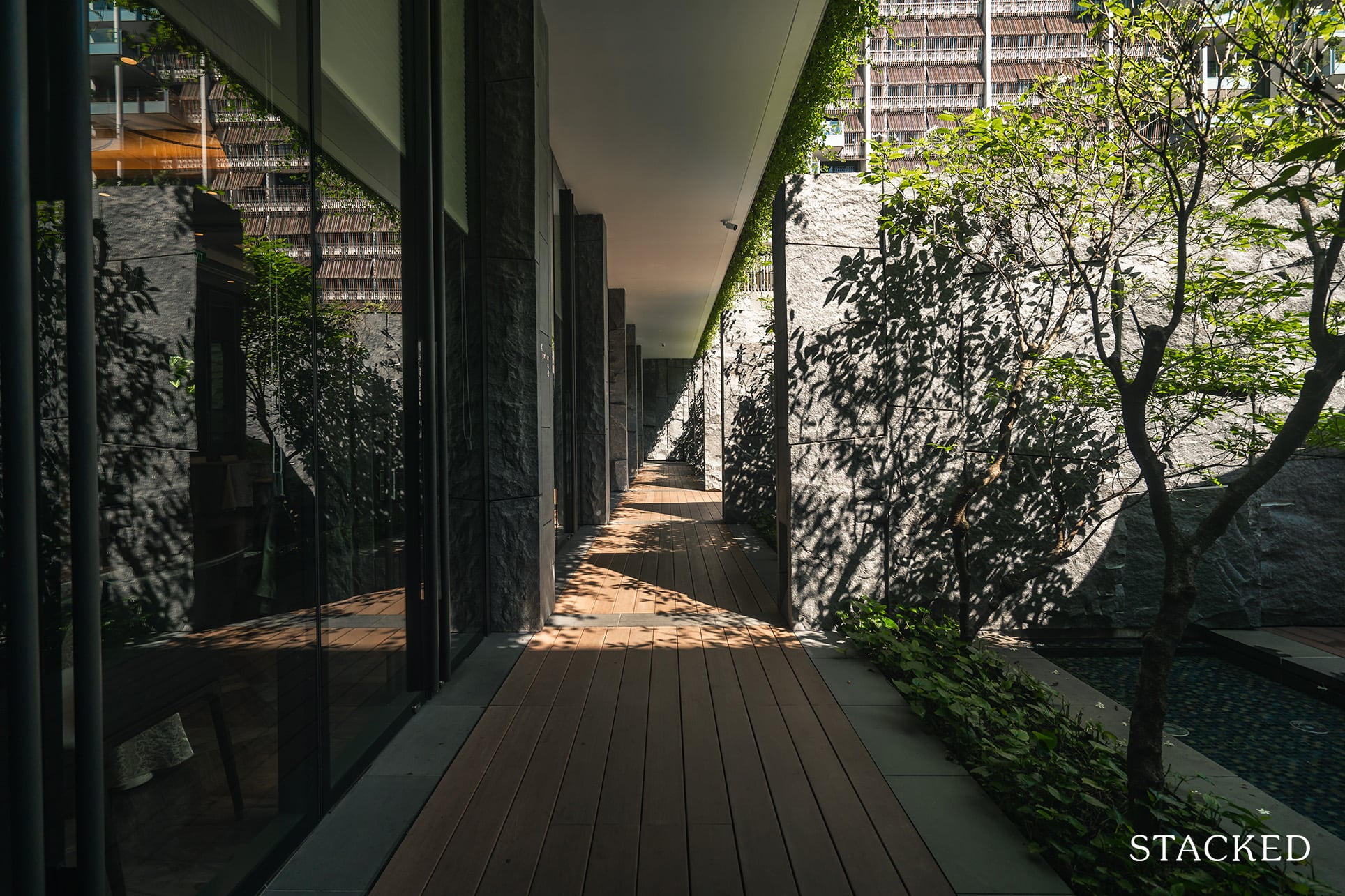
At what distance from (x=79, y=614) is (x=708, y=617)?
3.52m

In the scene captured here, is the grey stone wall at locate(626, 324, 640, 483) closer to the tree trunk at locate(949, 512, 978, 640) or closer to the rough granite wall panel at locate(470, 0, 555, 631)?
the rough granite wall panel at locate(470, 0, 555, 631)

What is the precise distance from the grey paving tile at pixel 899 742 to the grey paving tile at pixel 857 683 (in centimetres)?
5

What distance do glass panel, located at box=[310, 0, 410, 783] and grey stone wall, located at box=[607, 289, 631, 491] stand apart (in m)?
7.85

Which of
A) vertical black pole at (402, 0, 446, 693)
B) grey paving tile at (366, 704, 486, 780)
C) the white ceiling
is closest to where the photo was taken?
grey paving tile at (366, 704, 486, 780)

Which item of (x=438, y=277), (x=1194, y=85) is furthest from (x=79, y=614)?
(x=1194, y=85)

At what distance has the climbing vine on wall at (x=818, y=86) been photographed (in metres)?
4.10

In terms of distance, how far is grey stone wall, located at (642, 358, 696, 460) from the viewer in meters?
22.8

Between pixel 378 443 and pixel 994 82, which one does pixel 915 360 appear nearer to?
pixel 378 443

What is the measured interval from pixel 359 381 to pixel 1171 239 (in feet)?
12.8

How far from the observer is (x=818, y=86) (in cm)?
462

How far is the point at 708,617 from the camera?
173 inches

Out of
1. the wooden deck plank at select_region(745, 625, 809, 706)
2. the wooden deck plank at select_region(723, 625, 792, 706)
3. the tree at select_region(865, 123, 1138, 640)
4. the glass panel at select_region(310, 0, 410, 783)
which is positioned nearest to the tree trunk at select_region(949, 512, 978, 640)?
the tree at select_region(865, 123, 1138, 640)

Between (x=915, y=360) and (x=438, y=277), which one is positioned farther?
(x=915, y=360)


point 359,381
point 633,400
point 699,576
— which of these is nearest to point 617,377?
point 633,400
